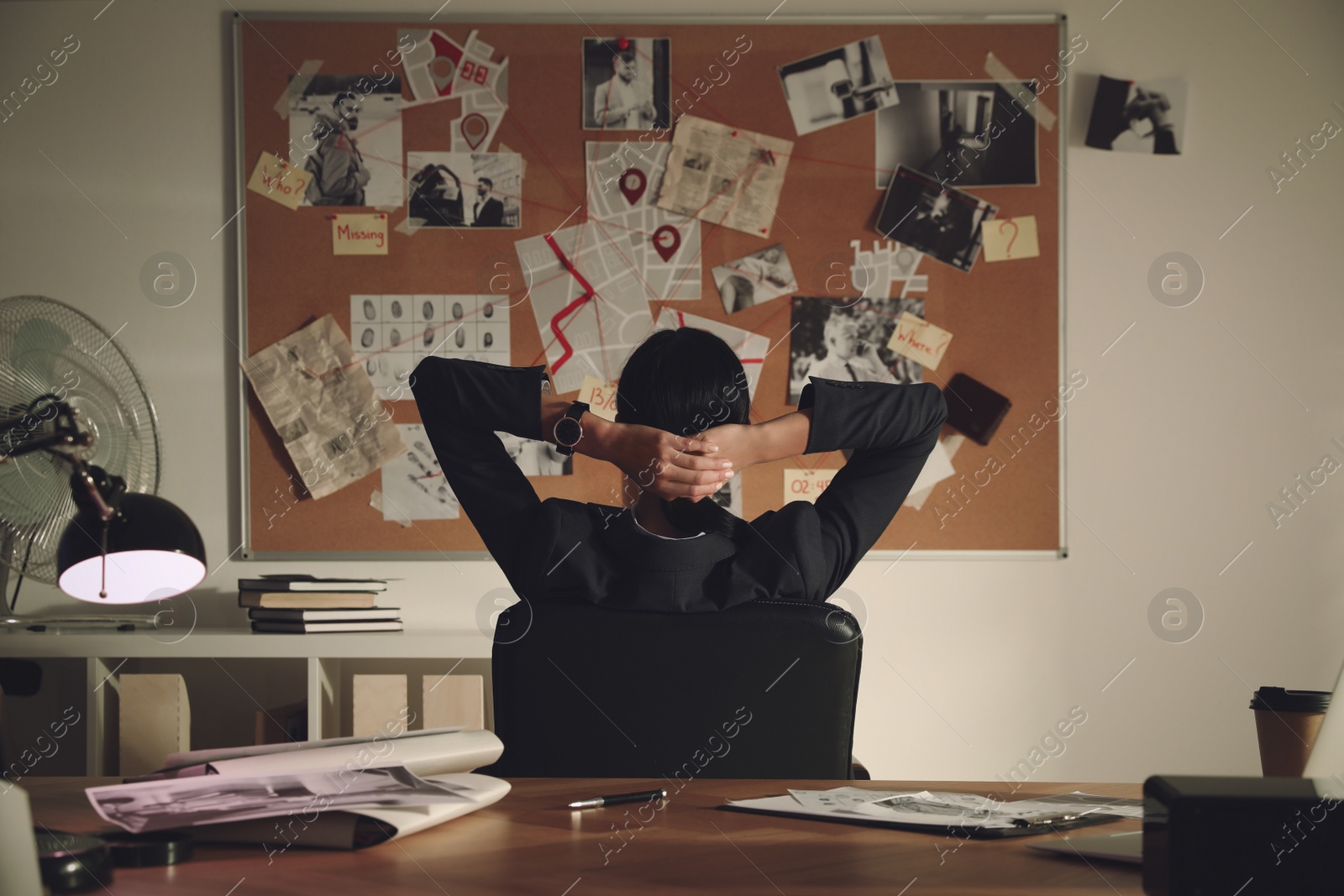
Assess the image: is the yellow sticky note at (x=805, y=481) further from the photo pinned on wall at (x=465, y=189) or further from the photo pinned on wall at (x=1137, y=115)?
the photo pinned on wall at (x=1137, y=115)

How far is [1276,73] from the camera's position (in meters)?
2.61

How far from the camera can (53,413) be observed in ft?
6.89

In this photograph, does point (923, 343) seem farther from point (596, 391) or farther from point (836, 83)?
point (596, 391)

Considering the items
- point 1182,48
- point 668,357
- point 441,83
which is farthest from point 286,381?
point 1182,48

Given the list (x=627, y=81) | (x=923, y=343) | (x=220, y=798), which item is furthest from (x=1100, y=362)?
(x=220, y=798)

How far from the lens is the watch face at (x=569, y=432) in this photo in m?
1.28

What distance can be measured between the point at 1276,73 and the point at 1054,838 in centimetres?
273

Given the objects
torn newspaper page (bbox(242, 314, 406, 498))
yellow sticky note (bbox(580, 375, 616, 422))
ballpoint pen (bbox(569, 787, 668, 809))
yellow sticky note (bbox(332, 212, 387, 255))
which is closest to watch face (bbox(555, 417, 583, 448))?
ballpoint pen (bbox(569, 787, 668, 809))

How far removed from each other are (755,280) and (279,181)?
1294mm

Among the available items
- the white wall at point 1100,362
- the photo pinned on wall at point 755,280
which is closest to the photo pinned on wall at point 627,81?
the white wall at point 1100,362

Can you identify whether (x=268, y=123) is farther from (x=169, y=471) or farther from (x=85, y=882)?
(x=85, y=882)

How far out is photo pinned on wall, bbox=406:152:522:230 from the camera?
2.59 metres

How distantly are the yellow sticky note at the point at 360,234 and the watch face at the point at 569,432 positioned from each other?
1.52 m

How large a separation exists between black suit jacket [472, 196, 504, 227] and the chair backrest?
1.81 m
